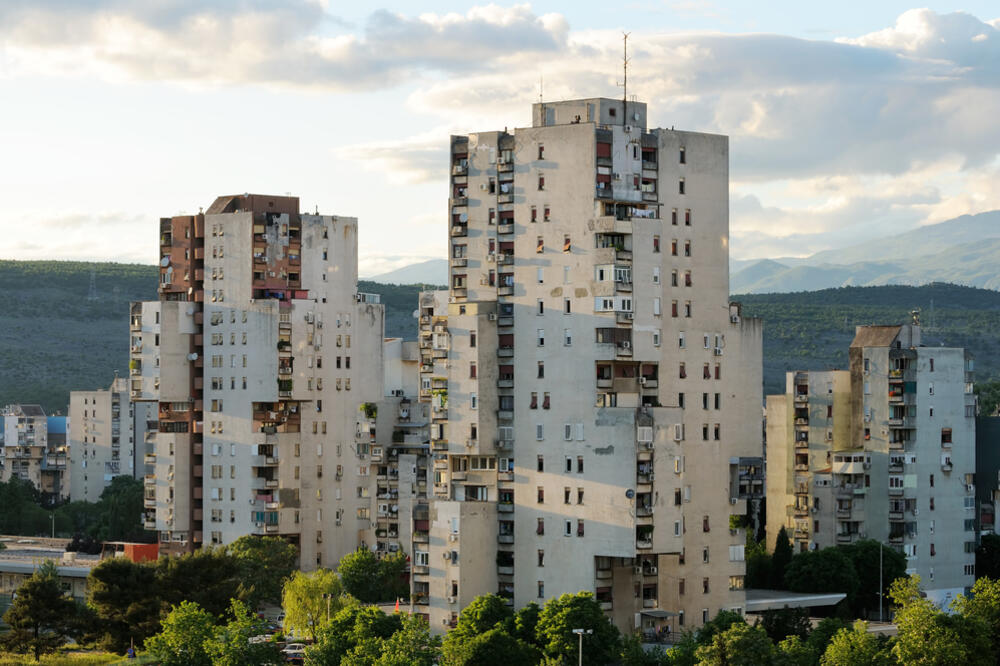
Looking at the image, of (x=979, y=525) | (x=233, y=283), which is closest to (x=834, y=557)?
(x=979, y=525)

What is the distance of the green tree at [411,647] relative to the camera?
9800cm

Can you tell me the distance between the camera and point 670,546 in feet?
367

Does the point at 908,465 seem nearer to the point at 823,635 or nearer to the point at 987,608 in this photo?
the point at 823,635

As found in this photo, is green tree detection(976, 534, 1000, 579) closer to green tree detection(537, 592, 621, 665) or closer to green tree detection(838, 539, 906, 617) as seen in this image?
green tree detection(838, 539, 906, 617)

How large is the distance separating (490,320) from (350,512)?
5060 centimetres

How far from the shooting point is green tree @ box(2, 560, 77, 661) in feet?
Result: 421

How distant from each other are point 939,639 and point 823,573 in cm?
4772

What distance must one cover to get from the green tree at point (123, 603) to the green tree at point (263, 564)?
11.6 meters

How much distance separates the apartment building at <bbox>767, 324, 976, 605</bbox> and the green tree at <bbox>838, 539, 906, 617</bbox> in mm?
5146

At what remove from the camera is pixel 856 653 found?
306ft

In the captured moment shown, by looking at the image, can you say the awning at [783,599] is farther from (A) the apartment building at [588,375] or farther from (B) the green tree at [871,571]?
(A) the apartment building at [588,375]

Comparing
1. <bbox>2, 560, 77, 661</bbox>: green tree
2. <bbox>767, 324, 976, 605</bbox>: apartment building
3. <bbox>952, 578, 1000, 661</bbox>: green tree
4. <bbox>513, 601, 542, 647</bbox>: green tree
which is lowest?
<bbox>2, 560, 77, 661</bbox>: green tree

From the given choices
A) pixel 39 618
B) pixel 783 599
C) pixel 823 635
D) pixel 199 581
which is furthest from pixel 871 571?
pixel 39 618

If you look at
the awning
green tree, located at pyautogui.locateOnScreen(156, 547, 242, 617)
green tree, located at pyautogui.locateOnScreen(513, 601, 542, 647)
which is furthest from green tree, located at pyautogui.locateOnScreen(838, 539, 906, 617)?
green tree, located at pyautogui.locateOnScreen(156, 547, 242, 617)
